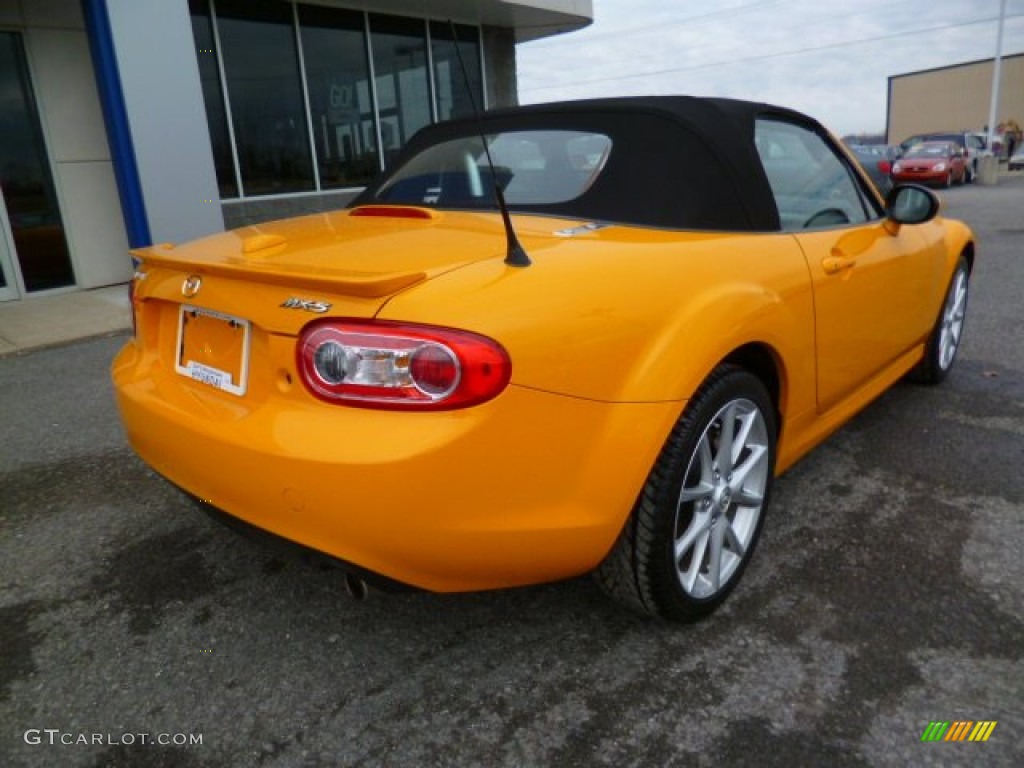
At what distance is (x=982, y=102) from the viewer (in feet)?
176

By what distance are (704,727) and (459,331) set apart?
3.65ft

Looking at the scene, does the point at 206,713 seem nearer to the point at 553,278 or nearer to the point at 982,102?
the point at 553,278

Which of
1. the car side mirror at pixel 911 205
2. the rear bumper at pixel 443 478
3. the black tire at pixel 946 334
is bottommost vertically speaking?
the black tire at pixel 946 334

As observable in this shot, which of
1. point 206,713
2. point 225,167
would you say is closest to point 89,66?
point 225,167

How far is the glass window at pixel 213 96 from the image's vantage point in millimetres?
9461

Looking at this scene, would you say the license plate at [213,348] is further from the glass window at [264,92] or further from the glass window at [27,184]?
the glass window at [264,92]

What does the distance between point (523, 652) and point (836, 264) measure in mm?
1681

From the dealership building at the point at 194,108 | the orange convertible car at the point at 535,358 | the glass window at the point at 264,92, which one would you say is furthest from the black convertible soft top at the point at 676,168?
the glass window at the point at 264,92

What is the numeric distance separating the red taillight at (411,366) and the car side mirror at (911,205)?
2238mm

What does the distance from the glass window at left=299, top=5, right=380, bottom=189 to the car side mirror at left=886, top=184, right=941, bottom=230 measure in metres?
9.04

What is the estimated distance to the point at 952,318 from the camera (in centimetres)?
438

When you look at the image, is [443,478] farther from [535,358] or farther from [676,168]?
[676,168]

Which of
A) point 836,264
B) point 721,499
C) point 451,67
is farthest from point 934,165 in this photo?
point 721,499

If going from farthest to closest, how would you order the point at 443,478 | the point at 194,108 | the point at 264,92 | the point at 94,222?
1. the point at 264,92
2. the point at 94,222
3. the point at 194,108
4. the point at 443,478
